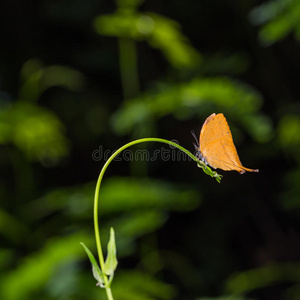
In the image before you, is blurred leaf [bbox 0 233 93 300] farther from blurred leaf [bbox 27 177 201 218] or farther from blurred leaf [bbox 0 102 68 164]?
blurred leaf [bbox 0 102 68 164]

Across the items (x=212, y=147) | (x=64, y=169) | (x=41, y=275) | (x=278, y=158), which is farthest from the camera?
(x=64, y=169)

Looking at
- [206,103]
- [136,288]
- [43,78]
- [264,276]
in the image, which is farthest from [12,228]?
[264,276]

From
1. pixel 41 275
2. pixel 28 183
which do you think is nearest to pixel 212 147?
pixel 41 275

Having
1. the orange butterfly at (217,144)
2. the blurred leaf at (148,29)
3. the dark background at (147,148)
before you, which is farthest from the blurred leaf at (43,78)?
the orange butterfly at (217,144)

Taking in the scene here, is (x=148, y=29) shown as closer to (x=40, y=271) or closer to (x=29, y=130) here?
(x=29, y=130)

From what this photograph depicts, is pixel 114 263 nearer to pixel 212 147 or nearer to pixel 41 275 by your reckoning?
pixel 212 147
